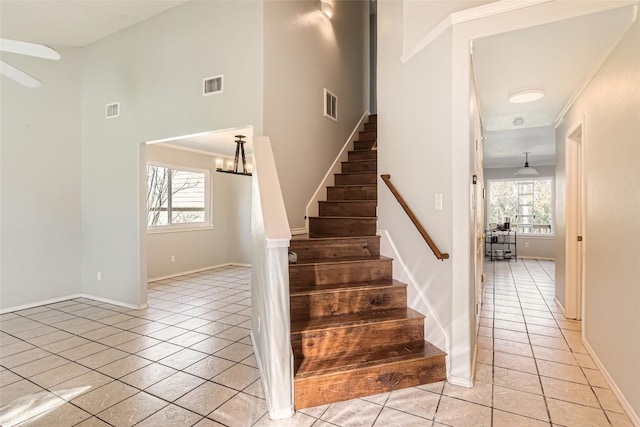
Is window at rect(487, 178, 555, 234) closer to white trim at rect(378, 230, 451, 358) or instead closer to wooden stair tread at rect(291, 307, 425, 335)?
white trim at rect(378, 230, 451, 358)

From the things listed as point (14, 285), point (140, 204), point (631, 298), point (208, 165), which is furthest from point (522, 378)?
point (208, 165)

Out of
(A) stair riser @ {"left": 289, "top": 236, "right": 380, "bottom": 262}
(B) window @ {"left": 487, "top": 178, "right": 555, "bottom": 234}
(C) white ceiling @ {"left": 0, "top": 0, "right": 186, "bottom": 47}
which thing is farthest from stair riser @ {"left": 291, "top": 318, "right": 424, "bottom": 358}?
(B) window @ {"left": 487, "top": 178, "right": 555, "bottom": 234}

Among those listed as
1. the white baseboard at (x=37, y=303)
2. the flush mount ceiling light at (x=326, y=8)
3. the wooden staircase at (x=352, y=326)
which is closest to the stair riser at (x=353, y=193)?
the wooden staircase at (x=352, y=326)

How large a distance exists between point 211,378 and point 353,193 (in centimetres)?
249

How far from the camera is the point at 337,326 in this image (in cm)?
242

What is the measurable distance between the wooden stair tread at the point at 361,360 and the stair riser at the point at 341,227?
1.29 metres

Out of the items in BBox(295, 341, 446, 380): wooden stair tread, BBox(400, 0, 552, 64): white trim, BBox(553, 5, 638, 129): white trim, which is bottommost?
BBox(295, 341, 446, 380): wooden stair tread

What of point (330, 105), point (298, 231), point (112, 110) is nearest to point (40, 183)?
point (112, 110)

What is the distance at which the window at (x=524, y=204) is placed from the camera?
8.94 m

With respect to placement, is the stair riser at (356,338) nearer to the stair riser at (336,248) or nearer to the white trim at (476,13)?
the stair riser at (336,248)

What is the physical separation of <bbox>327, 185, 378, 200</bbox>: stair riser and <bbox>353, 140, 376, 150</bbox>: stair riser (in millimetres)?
1172

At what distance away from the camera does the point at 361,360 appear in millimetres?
2311

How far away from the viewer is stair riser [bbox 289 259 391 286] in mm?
2814

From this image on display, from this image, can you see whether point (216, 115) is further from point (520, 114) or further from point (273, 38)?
point (520, 114)
